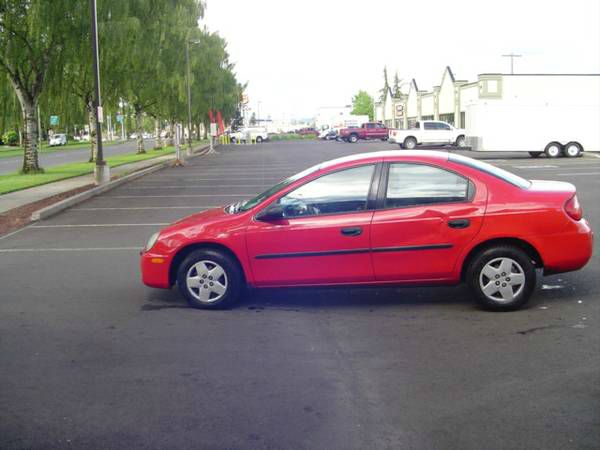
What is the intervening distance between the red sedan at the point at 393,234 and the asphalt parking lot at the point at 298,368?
0.35 m

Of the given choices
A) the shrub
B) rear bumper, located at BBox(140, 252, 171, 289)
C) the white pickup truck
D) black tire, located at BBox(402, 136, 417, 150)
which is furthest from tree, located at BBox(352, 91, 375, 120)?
rear bumper, located at BBox(140, 252, 171, 289)

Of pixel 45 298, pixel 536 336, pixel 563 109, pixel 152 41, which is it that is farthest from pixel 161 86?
pixel 536 336

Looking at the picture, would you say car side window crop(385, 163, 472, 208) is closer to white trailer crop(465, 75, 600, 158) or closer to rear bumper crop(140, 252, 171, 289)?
rear bumper crop(140, 252, 171, 289)

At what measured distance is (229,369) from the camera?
5523 mm

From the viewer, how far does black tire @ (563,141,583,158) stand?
35391 mm

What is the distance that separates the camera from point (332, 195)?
7266 mm

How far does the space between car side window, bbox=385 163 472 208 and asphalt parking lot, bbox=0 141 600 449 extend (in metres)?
1.05

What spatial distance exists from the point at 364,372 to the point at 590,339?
6.63 ft

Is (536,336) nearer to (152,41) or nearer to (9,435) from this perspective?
(9,435)

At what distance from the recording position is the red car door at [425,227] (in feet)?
23.0

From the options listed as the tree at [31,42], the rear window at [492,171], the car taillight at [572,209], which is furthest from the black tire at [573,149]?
the car taillight at [572,209]

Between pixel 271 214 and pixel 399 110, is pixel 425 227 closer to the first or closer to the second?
pixel 271 214

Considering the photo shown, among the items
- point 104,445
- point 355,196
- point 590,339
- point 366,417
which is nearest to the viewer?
point 104,445

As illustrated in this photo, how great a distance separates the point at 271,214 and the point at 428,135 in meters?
40.7
